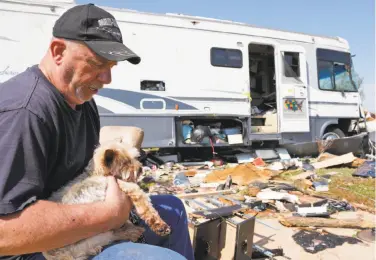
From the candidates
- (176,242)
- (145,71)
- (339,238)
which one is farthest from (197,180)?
(176,242)

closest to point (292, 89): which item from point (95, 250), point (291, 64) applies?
point (291, 64)

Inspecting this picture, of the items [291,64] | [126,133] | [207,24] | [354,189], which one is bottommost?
[354,189]

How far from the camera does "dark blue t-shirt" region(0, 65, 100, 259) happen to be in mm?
1233

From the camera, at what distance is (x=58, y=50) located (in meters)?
1.58

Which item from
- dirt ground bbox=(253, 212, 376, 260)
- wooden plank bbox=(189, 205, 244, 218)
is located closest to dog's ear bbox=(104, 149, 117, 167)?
wooden plank bbox=(189, 205, 244, 218)

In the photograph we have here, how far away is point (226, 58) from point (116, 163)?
291 inches

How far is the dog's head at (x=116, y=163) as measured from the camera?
5.65 ft

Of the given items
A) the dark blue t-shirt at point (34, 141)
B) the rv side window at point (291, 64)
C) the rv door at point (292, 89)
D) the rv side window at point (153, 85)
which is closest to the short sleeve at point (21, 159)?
the dark blue t-shirt at point (34, 141)

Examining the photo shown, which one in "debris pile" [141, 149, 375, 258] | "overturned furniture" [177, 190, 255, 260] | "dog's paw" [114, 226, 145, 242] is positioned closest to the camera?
"dog's paw" [114, 226, 145, 242]

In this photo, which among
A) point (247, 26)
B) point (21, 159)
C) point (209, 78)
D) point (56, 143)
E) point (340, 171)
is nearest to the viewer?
point (21, 159)

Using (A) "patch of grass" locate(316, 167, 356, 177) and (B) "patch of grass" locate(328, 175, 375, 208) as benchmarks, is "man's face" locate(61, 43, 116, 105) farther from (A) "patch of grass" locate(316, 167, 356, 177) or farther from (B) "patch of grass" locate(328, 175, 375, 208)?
(A) "patch of grass" locate(316, 167, 356, 177)

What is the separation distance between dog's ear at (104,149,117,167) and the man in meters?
0.13

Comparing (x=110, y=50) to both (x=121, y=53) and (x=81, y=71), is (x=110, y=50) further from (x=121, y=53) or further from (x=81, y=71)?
(x=81, y=71)

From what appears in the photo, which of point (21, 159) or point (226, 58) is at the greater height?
point (226, 58)
